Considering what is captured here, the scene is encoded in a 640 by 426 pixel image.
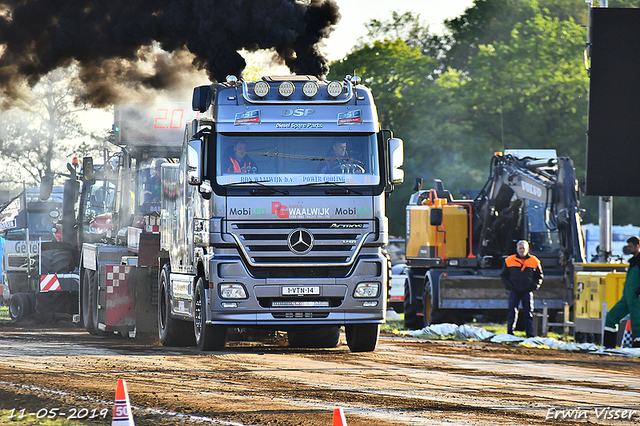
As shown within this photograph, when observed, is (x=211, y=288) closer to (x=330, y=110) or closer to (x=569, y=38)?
(x=330, y=110)

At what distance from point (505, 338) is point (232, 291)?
7017mm

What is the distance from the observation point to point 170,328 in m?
16.1

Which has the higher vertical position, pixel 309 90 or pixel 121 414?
pixel 309 90

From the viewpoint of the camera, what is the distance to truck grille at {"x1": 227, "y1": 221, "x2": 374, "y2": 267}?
44.1 feet

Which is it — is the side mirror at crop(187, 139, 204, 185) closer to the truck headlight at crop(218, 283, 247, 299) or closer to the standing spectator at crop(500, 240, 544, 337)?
the truck headlight at crop(218, 283, 247, 299)

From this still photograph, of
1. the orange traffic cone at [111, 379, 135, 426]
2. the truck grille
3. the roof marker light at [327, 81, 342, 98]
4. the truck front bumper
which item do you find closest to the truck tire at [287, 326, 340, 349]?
the truck front bumper

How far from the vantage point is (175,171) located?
15922mm

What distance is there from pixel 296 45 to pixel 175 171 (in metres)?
3.96

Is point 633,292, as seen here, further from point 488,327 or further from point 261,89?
point 488,327

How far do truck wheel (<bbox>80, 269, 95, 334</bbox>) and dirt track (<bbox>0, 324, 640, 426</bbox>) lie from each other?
377 centimetres

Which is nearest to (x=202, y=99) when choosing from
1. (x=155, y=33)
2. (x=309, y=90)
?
(x=309, y=90)

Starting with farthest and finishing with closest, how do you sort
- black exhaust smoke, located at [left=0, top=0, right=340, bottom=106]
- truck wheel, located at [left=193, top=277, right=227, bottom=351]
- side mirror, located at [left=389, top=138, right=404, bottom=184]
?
black exhaust smoke, located at [left=0, top=0, right=340, bottom=106] → truck wheel, located at [left=193, top=277, right=227, bottom=351] → side mirror, located at [left=389, top=138, right=404, bottom=184]

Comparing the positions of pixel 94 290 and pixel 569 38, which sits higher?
pixel 569 38

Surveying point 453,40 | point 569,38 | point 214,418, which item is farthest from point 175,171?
point 453,40
